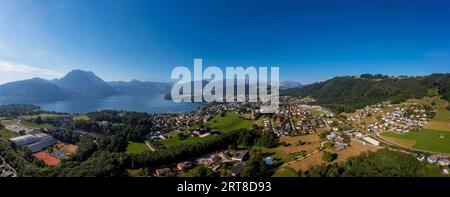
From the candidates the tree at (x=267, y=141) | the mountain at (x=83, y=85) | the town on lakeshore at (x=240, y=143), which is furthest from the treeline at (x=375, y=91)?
the mountain at (x=83, y=85)

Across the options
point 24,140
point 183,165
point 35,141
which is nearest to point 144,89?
point 24,140

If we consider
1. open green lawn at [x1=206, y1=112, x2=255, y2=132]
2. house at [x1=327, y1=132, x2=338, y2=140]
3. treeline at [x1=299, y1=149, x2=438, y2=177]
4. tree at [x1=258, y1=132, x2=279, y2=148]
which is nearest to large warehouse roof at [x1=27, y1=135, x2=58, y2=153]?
open green lawn at [x1=206, y1=112, x2=255, y2=132]

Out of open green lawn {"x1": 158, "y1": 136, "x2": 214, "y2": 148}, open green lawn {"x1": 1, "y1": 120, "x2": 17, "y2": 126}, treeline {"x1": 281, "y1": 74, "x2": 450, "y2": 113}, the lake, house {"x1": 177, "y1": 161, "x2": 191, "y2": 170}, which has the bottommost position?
house {"x1": 177, "y1": 161, "x2": 191, "y2": 170}

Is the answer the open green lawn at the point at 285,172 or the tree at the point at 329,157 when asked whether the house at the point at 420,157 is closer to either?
the tree at the point at 329,157

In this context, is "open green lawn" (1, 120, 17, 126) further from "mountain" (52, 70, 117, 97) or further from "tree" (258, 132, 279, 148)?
"mountain" (52, 70, 117, 97)

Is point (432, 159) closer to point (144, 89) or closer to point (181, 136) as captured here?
point (181, 136)

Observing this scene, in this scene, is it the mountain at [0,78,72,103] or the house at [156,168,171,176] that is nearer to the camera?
the house at [156,168,171,176]
